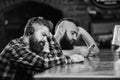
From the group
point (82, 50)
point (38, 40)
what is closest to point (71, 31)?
point (82, 50)

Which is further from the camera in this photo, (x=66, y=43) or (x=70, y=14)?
(x=70, y=14)

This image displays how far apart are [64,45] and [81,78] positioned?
833mm

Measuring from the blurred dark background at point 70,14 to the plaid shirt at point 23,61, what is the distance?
11.2ft

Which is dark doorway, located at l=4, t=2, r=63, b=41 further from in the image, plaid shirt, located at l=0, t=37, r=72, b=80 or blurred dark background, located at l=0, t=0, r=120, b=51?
plaid shirt, located at l=0, t=37, r=72, b=80

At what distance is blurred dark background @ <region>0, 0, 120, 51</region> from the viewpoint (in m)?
5.10

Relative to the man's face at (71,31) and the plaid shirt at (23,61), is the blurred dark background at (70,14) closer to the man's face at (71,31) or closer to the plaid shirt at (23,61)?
the man's face at (71,31)

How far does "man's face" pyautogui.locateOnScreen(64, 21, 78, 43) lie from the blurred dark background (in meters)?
3.01

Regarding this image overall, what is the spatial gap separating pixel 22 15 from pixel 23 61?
12.6 ft

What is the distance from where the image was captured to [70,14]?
5.22 m

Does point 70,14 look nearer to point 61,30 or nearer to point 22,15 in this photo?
point 22,15

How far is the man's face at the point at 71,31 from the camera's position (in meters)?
2.01

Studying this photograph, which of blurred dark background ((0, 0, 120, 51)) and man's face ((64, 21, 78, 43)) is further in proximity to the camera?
blurred dark background ((0, 0, 120, 51))

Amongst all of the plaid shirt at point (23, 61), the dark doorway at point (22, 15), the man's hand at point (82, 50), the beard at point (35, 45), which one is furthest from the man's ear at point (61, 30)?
the dark doorway at point (22, 15)

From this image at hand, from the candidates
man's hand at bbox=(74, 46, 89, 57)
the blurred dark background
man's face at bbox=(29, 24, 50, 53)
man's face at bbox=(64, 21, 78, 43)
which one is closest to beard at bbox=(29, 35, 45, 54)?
man's face at bbox=(29, 24, 50, 53)
